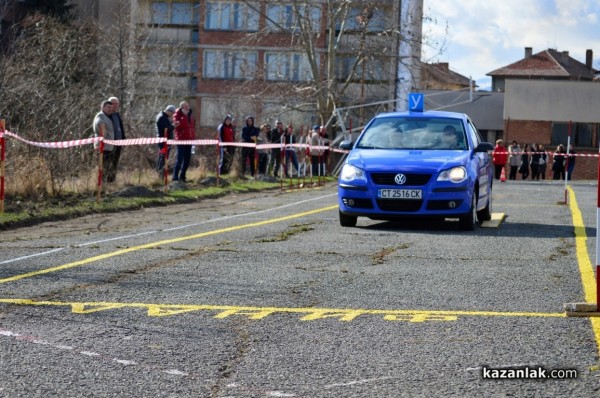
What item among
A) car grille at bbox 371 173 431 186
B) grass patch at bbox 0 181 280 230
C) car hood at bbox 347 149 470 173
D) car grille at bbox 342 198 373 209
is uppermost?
car hood at bbox 347 149 470 173

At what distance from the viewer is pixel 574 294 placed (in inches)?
376

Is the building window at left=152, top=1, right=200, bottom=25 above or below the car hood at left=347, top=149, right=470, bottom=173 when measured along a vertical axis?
above

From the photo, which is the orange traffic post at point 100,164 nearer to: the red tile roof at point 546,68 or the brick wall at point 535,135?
the brick wall at point 535,135

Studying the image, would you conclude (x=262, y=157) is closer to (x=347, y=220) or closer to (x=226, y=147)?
(x=226, y=147)

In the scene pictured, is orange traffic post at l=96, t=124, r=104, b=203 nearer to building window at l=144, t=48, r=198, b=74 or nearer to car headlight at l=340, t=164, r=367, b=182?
car headlight at l=340, t=164, r=367, b=182

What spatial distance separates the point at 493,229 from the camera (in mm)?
16781

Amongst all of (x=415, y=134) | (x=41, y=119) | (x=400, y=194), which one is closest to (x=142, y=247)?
(x=400, y=194)

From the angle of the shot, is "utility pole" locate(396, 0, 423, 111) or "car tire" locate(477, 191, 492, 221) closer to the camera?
"car tire" locate(477, 191, 492, 221)

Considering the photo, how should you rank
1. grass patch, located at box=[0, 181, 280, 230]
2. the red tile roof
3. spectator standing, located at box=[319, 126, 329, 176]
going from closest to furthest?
1. grass patch, located at box=[0, 181, 280, 230]
2. spectator standing, located at box=[319, 126, 329, 176]
3. the red tile roof

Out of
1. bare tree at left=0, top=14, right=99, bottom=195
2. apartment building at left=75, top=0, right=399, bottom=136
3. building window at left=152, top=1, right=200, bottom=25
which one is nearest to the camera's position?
bare tree at left=0, top=14, right=99, bottom=195

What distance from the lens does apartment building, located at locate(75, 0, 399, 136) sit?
45000 millimetres

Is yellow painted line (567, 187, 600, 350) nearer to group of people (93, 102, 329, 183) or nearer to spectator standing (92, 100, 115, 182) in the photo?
spectator standing (92, 100, 115, 182)

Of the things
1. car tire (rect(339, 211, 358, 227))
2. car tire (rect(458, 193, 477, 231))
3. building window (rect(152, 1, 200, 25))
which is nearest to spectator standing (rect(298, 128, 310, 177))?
car tire (rect(339, 211, 358, 227))

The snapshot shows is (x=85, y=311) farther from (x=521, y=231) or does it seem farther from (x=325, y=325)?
(x=521, y=231)
